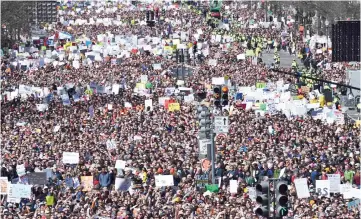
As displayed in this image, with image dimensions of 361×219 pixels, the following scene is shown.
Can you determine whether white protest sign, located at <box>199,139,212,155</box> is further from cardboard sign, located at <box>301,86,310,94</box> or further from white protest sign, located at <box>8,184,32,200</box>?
cardboard sign, located at <box>301,86,310,94</box>

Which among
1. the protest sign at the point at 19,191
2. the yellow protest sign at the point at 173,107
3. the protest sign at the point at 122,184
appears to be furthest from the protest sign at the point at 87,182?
the yellow protest sign at the point at 173,107

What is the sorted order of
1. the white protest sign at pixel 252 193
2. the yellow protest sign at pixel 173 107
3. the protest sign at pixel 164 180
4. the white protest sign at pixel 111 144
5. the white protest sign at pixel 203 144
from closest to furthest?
the white protest sign at pixel 252 193, the protest sign at pixel 164 180, the white protest sign at pixel 203 144, the white protest sign at pixel 111 144, the yellow protest sign at pixel 173 107

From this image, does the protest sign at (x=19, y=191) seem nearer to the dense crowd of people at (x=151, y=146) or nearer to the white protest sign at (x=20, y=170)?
the dense crowd of people at (x=151, y=146)

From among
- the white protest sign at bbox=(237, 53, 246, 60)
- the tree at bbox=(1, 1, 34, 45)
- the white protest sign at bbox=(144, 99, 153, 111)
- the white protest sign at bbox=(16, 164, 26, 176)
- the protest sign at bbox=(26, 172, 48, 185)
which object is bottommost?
the tree at bbox=(1, 1, 34, 45)

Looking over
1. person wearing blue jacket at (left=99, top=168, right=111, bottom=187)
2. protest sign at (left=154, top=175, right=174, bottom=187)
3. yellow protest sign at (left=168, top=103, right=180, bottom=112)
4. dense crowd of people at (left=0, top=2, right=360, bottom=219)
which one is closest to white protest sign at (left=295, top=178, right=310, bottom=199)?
dense crowd of people at (left=0, top=2, right=360, bottom=219)

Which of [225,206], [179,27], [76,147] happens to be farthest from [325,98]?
[179,27]

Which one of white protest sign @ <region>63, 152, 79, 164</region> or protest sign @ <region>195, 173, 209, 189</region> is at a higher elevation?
protest sign @ <region>195, 173, 209, 189</region>
